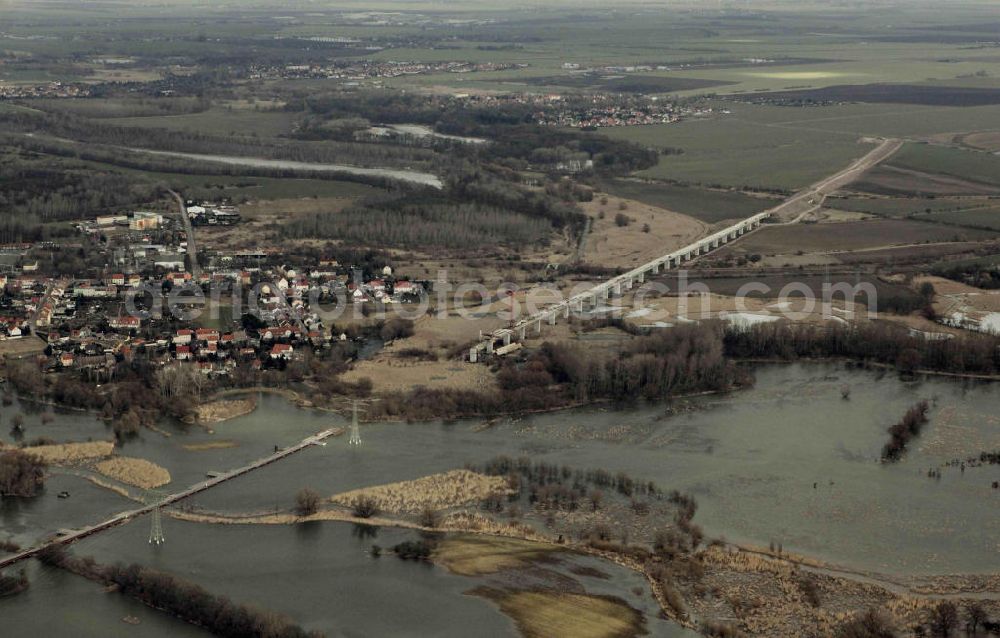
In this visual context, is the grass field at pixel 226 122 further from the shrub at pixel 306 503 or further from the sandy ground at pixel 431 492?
the shrub at pixel 306 503

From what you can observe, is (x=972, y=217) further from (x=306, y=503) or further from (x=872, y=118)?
(x=306, y=503)

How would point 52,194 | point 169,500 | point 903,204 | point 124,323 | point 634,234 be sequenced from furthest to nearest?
point 903,204 → point 52,194 → point 634,234 → point 124,323 → point 169,500

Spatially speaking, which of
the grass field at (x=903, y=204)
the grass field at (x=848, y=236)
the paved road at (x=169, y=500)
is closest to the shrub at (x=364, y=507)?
the paved road at (x=169, y=500)

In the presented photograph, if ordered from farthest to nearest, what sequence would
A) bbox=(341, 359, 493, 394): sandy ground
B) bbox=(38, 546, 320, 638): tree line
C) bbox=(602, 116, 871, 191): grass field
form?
bbox=(602, 116, 871, 191): grass field, bbox=(341, 359, 493, 394): sandy ground, bbox=(38, 546, 320, 638): tree line

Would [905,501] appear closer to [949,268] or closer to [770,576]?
[770,576]

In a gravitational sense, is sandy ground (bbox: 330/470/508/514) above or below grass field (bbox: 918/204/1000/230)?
below

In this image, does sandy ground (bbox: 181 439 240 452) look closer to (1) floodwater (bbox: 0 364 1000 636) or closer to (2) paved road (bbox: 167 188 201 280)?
(1) floodwater (bbox: 0 364 1000 636)

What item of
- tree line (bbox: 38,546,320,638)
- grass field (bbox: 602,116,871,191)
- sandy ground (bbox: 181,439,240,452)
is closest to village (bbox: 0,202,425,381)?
sandy ground (bbox: 181,439,240,452)

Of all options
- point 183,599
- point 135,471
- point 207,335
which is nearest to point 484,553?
point 183,599
